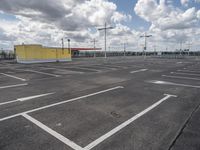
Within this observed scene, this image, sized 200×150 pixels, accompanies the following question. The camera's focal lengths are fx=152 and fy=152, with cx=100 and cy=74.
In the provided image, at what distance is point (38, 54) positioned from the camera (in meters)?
26.9

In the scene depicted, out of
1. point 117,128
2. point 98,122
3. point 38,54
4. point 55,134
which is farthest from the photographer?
Result: point 38,54

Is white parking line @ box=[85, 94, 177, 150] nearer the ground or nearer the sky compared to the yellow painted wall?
nearer the ground

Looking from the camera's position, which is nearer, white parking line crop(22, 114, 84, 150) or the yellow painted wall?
white parking line crop(22, 114, 84, 150)

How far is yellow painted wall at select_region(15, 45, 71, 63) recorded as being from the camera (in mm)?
25188

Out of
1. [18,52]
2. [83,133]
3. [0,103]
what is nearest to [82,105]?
[83,133]

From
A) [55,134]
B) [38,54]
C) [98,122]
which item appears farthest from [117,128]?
[38,54]

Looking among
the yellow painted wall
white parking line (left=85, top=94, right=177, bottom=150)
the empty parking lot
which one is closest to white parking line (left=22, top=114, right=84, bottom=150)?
the empty parking lot

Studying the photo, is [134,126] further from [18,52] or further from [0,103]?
[18,52]

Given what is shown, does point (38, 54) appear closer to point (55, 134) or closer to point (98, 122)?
point (98, 122)

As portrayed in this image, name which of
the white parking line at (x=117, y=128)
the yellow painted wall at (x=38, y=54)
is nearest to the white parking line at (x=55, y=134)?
the white parking line at (x=117, y=128)

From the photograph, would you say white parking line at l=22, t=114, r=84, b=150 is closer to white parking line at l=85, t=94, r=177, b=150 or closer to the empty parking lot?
the empty parking lot

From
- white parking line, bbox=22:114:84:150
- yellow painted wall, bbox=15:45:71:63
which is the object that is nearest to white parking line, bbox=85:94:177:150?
white parking line, bbox=22:114:84:150

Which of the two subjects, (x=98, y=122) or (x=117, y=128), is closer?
(x=117, y=128)

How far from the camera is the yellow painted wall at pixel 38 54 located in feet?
82.6
